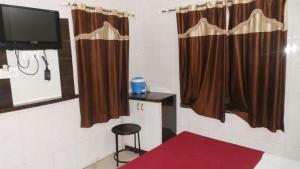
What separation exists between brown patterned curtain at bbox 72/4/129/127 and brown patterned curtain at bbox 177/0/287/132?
80 centimetres

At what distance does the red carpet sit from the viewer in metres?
1.71

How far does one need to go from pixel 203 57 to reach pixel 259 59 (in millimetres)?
612

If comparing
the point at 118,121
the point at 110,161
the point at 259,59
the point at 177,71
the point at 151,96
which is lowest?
the point at 110,161

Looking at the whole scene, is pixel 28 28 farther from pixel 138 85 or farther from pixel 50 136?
pixel 138 85

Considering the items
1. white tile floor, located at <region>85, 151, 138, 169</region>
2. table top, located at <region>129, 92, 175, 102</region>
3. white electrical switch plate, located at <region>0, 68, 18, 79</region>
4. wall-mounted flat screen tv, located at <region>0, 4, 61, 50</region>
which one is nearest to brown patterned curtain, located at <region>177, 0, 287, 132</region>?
table top, located at <region>129, 92, 175, 102</region>

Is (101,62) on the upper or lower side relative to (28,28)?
lower

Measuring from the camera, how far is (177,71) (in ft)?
9.73

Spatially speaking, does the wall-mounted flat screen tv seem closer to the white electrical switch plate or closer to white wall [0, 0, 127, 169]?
white wall [0, 0, 127, 169]

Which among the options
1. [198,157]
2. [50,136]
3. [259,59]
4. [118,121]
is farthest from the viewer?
[118,121]

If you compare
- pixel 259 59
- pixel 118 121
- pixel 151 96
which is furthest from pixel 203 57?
pixel 118 121

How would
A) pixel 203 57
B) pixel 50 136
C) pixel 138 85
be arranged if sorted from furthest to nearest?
1. pixel 138 85
2. pixel 203 57
3. pixel 50 136

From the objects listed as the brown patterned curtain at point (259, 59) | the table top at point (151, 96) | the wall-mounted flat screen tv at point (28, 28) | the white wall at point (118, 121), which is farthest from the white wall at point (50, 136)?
the brown patterned curtain at point (259, 59)

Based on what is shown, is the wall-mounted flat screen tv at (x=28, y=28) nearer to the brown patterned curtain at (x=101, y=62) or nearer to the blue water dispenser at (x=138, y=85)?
the brown patterned curtain at (x=101, y=62)

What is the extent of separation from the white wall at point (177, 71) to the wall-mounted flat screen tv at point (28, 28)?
1231 millimetres
